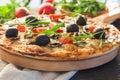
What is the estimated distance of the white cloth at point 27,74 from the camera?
107 centimetres

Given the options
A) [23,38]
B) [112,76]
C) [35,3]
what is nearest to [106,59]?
[112,76]

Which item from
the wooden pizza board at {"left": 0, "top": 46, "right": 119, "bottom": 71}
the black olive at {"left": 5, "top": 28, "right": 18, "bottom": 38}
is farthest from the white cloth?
the black olive at {"left": 5, "top": 28, "right": 18, "bottom": 38}

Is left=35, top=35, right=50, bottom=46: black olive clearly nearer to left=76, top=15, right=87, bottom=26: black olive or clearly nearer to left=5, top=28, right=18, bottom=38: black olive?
left=5, top=28, right=18, bottom=38: black olive

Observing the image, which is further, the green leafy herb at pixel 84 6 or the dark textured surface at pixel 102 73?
the green leafy herb at pixel 84 6

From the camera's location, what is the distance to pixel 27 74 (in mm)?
1083

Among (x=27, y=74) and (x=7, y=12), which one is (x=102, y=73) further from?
(x=7, y=12)

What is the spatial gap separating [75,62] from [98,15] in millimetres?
603

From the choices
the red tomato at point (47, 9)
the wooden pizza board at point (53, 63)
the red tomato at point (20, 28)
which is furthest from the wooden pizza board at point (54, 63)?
the red tomato at point (47, 9)

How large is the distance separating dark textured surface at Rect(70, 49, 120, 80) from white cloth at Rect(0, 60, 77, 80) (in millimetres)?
32

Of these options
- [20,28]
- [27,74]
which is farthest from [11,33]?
[27,74]

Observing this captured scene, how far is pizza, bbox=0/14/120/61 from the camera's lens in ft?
3.67

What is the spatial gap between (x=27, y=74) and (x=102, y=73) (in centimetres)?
26

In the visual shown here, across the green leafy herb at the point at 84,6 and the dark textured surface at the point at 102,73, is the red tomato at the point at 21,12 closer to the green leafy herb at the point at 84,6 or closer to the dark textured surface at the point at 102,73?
the green leafy herb at the point at 84,6

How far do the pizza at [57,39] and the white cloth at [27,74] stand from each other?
0.17 ft
